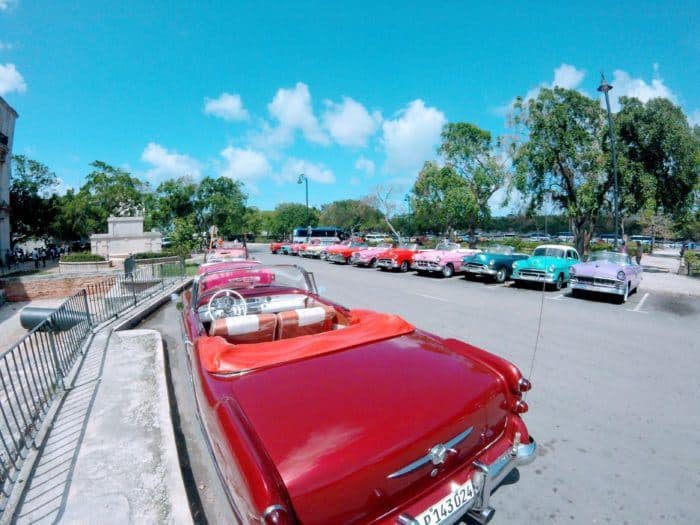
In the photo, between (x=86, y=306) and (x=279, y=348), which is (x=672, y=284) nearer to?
(x=279, y=348)

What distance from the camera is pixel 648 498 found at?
8.27 feet

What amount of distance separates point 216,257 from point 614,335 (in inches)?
430

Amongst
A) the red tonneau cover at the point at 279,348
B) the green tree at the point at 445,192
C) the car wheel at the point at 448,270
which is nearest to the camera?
the red tonneau cover at the point at 279,348

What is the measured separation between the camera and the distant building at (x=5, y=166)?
2605 cm

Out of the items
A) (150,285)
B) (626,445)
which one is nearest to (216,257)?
(150,285)

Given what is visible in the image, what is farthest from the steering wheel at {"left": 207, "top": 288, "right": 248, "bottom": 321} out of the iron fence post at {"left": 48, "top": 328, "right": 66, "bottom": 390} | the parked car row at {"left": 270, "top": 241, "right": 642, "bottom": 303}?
the parked car row at {"left": 270, "top": 241, "right": 642, "bottom": 303}

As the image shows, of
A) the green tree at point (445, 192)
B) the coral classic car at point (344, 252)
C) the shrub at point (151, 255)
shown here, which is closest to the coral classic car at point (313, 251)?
the coral classic car at point (344, 252)

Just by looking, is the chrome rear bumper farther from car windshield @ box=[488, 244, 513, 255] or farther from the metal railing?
car windshield @ box=[488, 244, 513, 255]

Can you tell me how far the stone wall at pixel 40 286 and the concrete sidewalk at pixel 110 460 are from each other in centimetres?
1331

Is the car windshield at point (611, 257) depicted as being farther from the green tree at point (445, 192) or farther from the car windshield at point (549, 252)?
the green tree at point (445, 192)

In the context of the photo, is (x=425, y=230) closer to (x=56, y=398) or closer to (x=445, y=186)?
(x=445, y=186)

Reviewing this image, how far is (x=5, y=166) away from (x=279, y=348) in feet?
121

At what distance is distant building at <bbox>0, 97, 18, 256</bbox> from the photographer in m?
26.0

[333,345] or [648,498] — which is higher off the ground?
[333,345]
